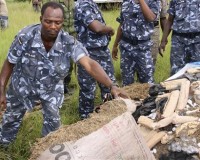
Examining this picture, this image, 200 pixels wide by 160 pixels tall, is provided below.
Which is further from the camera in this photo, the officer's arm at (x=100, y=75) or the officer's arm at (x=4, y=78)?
the officer's arm at (x=4, y=78)

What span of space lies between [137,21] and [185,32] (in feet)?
1.91

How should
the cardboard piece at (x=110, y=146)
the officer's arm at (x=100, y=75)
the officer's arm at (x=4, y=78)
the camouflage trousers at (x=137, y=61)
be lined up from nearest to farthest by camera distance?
the cardboard piece at (x=110, y=146)
the officer's arm at (x=100, y=75)
the officer's arm at (x=4, y=78)
the camouflage trousers at (x=137, y=61)

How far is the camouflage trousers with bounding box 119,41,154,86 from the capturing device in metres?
5.05

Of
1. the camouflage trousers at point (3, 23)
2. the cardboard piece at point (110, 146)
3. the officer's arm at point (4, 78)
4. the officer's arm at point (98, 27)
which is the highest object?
the officer's arm at point (98, 27)

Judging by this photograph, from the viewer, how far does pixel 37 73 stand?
3.63 metres

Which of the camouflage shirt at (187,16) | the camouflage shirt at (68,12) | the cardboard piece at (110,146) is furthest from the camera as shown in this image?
the camouflage shirt at (68,12)

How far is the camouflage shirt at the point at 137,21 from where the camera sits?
4.96 meters

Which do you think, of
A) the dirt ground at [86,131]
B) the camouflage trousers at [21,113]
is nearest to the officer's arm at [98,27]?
the camouflage trousers at [21,113]

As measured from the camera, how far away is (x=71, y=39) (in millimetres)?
3590

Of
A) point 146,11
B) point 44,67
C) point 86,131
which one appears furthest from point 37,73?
point 146,11

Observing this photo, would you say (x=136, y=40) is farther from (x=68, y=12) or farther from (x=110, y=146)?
(x=110, y=146)

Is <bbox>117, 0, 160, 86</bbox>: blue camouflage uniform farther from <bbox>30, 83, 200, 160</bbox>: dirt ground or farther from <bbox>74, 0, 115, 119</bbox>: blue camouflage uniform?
<bbox>30, 83, 200, 160</bbox>: dirt ground

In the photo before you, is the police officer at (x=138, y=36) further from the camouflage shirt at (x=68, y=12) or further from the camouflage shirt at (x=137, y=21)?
the camouflage shirt at (x=68, y=12)

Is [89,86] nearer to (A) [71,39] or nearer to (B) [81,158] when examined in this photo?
(A) [71,39]
